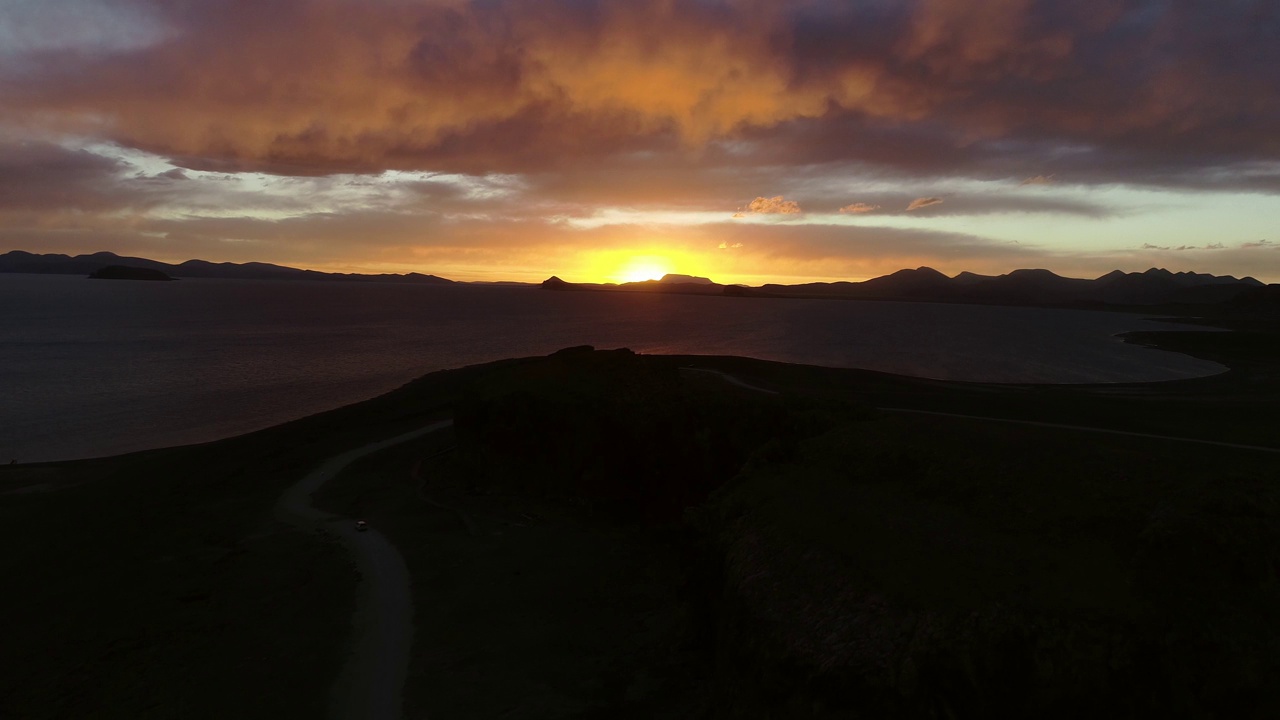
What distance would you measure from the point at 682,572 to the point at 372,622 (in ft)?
32.3

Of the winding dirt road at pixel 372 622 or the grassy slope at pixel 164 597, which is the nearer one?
the winding dirt road at pixel 372 622

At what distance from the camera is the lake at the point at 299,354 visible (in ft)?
167

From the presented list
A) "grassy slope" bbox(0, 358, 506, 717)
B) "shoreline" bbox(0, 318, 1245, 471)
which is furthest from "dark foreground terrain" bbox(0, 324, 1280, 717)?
"shoreline" bbox(0, 318, 1245, 471)

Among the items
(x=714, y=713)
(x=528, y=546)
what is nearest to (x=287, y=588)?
(x=528, y=546)

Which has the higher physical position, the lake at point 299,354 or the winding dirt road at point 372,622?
the lake at point 299,354

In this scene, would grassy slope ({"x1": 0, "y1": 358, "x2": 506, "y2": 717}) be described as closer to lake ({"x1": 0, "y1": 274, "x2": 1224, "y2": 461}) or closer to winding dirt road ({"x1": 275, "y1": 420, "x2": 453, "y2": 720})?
winding dirt road ({"x1": 275, "y1": 420, "x2": 453, "y2": 720})

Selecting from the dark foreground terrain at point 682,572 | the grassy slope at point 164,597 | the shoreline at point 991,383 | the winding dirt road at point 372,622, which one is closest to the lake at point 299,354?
the shoreline at point 991,383

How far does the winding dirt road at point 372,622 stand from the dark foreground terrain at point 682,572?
1.77ft

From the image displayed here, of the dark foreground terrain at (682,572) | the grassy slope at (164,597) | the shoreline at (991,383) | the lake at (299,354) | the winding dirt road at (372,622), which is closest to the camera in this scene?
the dark foreground terrain at (682,572)

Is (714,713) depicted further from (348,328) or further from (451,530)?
(348,328)

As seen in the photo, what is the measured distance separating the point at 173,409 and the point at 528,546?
1799 inches

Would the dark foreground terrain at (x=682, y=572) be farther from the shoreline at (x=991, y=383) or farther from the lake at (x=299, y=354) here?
the lake at (x=299, y=354)

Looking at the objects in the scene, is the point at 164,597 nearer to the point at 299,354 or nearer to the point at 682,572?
the point at 682,572

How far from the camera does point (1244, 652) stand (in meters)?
10.9
